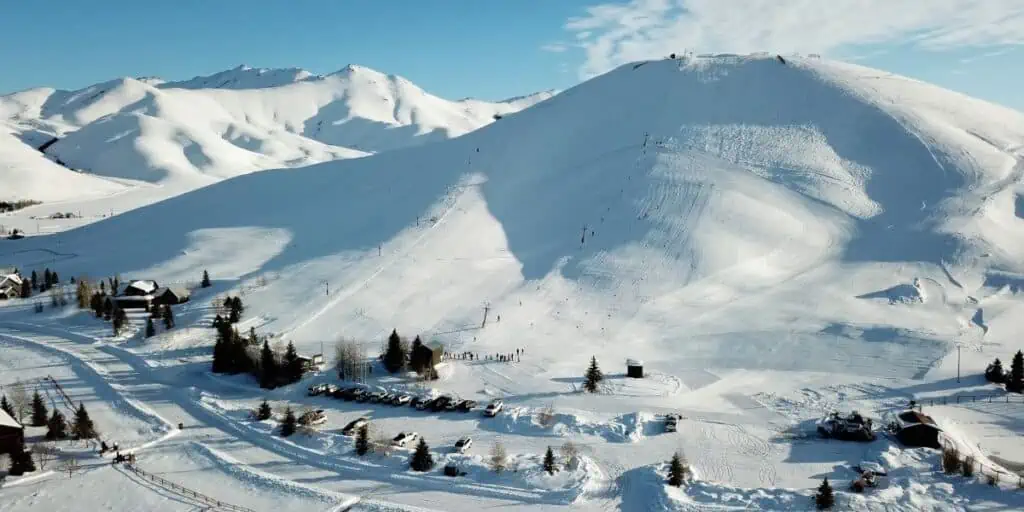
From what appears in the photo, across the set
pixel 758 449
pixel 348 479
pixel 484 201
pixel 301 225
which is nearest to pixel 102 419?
pixel 348 479

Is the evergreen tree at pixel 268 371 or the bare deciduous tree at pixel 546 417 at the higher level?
the evergreen tree at pixel 268 371

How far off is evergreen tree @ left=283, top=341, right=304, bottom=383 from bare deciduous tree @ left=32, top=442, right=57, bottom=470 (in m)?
9.65

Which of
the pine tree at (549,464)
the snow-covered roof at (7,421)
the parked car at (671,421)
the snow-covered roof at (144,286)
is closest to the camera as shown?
the pine tree at (549,464)

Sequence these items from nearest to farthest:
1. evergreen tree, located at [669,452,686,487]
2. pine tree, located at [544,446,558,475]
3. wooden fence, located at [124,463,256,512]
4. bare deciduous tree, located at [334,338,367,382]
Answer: wooden fence, located at [124,463,256,512] < evergreen tree, located at [669,452,686,487] < pine tree, located at [544,446,558,475] < bare deciduous tree, located at [334,338,367,382]

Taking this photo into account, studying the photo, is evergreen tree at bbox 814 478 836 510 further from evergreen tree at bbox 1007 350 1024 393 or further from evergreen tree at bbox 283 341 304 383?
evergreen tree at bbox 283 341 304 383

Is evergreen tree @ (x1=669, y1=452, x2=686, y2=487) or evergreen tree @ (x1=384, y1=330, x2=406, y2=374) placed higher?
evergreen tree @ (x1=384, y1=330, x2=406, y2=374)

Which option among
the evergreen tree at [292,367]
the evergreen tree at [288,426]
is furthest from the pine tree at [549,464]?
the evergreen tree at [292,367]

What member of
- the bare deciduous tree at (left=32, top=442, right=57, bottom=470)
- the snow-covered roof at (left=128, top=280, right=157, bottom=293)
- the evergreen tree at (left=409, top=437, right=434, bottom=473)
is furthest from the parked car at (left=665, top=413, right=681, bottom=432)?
the snow-covered roof at (left=128, top=280, right=157, bottom=293)

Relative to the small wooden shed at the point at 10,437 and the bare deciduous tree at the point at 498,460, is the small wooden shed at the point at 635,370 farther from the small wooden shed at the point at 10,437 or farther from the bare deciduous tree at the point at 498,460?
the small wooden shed at the point at 10,437

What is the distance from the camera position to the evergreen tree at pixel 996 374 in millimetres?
31356

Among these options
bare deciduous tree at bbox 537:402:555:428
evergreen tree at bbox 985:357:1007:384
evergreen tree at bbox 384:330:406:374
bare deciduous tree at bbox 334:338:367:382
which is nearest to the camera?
bare deciduous tree at bbox 537:402:555:428

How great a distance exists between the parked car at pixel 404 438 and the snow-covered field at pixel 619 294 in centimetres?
71

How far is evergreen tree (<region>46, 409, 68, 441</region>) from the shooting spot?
25.4 metres

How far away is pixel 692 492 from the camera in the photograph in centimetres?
2142
